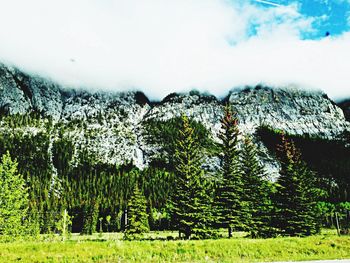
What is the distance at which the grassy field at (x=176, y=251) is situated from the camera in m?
13.0

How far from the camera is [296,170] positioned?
131 ft

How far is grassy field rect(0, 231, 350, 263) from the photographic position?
13.0 m

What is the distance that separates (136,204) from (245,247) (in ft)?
133

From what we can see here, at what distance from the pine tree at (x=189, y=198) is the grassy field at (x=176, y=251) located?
16.8m

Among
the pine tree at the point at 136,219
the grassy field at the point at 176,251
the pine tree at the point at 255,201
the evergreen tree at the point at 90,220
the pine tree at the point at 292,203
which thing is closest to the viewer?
the grassy field at the point at 176,251

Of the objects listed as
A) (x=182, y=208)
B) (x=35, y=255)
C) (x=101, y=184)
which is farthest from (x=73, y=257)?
(x=101, y=184)

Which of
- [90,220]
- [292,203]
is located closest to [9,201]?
[292,203]

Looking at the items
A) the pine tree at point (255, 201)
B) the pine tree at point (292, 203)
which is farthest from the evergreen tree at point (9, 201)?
the pine tree at point (292, 203)

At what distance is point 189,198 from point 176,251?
65.6ft

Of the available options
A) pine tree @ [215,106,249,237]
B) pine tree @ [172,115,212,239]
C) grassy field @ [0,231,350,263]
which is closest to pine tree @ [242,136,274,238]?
pine tree @ [215,106,249,237]

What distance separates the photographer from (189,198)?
3459 centimetres

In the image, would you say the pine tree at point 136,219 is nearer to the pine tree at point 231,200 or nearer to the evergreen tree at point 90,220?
→ the pine tree at point 231,200

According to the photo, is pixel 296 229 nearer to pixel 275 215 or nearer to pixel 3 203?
pixel 275 215

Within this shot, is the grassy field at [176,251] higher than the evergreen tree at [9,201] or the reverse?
the reverse
